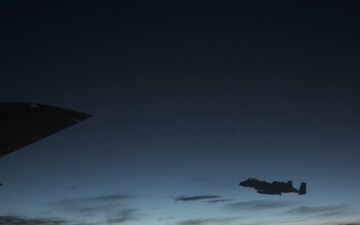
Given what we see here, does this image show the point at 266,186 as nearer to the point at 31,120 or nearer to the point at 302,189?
the point at 302,189

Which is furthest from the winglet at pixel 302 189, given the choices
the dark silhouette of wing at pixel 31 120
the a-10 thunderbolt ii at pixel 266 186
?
the dark silhouette of wing at pixel 31 120

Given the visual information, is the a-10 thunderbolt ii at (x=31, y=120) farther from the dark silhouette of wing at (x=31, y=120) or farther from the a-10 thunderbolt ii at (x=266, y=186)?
the a-10 thunderbolt ii at (x=266, y=186)

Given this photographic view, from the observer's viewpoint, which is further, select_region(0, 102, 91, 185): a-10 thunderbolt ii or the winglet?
the winglet

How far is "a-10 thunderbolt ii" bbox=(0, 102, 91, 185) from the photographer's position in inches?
182

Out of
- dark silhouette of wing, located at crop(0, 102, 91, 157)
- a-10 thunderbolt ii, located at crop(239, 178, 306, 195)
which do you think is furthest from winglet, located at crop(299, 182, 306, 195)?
dark silhouette of wing, located at crop(0, 102, 91, 157)

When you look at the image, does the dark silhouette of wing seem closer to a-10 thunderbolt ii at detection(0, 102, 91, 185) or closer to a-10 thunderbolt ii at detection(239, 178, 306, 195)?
a-10 thunderbolt ii at detection(0, 102, 91, 185)

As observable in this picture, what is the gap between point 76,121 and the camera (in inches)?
195

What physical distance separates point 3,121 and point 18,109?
0.69 m

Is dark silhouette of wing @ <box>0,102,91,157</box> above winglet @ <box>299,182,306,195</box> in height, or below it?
below

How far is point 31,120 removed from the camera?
505 cm

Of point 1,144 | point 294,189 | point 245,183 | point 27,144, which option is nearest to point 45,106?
point 27,144

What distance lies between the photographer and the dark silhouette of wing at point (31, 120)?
462cm

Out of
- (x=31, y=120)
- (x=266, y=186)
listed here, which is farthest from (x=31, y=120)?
(x=266, y=186)

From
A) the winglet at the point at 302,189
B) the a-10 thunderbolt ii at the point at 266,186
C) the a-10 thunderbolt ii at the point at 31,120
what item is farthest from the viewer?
the winglet at the point at 302,189
